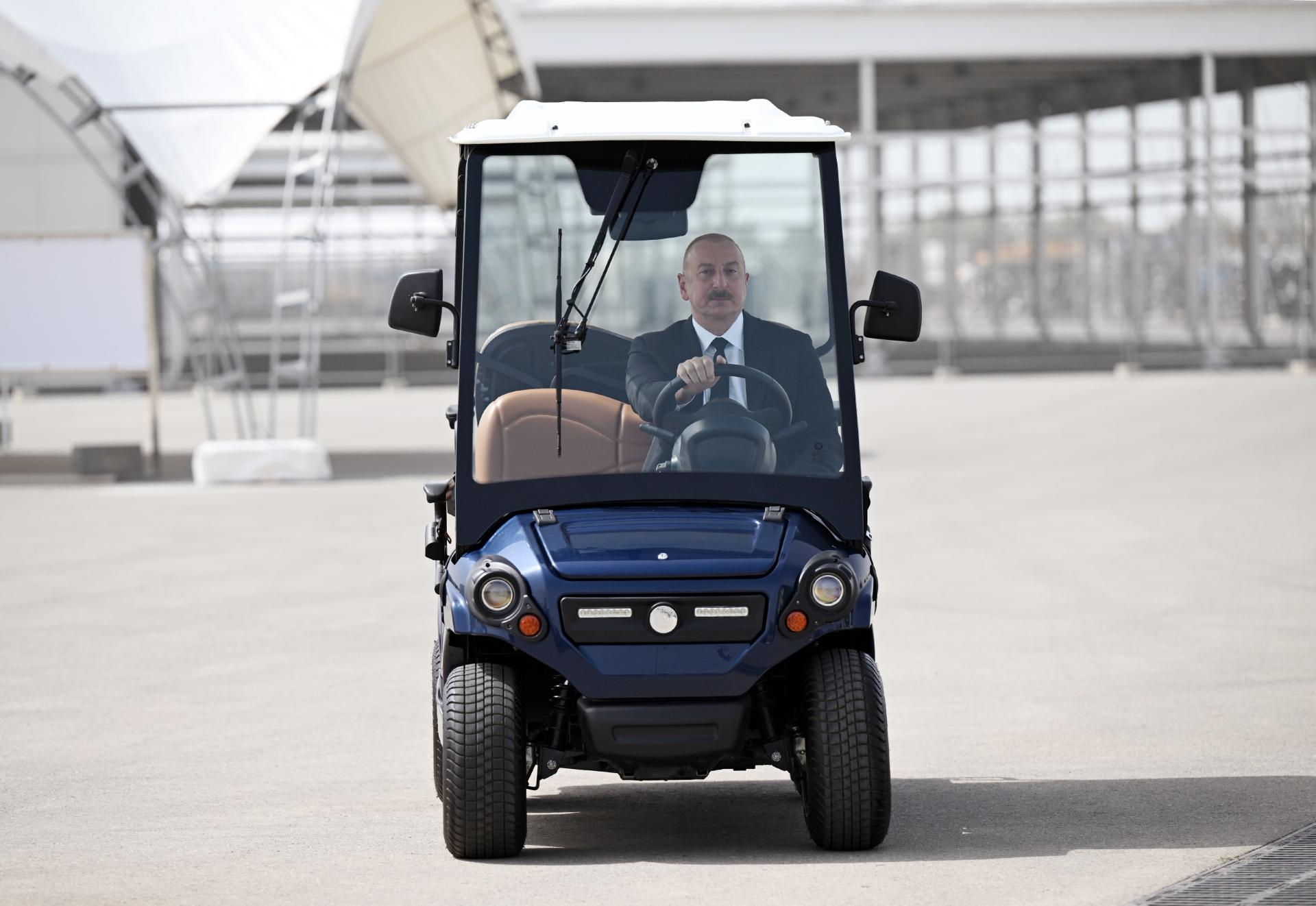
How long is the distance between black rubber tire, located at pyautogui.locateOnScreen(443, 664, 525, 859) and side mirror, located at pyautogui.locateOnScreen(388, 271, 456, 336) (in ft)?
3.36

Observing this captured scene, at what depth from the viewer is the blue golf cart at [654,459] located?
5.32 m

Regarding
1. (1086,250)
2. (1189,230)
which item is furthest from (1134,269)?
(1086,250)

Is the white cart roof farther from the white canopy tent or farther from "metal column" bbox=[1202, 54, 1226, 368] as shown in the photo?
"metal column" bbox=[1202, 54, 1226, 368]

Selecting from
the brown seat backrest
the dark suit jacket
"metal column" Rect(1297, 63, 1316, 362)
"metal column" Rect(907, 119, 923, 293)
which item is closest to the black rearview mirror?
the dark suit jacket

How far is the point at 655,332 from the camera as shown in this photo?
5.80 meters

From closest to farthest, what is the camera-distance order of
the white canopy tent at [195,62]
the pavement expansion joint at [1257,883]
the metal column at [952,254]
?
1. the pavement expansion joint at [1257,883]
2. the white canopy tent at [195,62]
3. the metal column at [952,254]

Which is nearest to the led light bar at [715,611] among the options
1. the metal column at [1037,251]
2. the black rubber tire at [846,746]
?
the black rubber tire at [846,746]

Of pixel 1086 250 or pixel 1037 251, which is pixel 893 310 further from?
pixel 1037 251

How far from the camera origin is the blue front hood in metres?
5.32

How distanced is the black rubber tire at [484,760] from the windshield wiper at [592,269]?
75 cm

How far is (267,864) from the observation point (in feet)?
18.5

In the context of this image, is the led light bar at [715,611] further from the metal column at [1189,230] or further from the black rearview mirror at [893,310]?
the metal column at [1189,230]

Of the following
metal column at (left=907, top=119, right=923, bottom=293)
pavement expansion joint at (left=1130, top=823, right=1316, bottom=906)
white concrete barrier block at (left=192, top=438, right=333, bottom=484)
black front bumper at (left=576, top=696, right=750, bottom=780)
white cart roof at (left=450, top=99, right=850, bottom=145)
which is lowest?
pavement expansion joint at (left=1130, top=823, right=1316, bottom=906)

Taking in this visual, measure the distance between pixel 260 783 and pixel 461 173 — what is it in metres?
2.44
